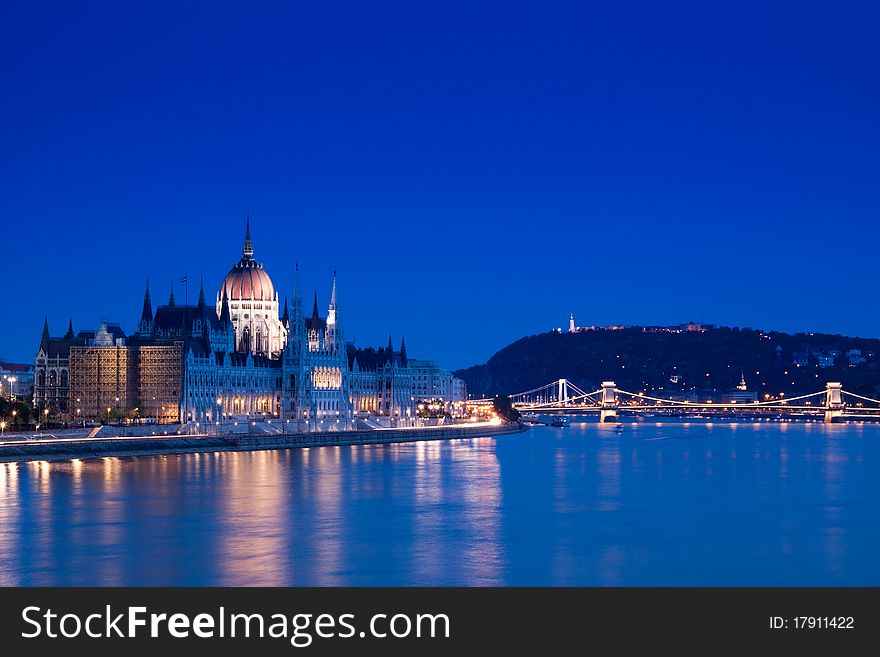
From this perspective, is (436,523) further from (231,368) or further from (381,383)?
(381,383)

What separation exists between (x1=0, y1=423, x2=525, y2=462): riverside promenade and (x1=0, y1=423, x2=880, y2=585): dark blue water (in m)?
2.24

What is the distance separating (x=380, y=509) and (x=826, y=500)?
1369cm

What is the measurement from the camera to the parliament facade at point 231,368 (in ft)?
286

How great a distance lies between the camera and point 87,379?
87.8 m

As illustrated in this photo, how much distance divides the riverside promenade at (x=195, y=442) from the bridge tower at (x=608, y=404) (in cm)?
4079

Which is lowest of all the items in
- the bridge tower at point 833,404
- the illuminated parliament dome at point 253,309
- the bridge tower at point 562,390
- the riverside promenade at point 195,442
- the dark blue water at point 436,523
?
the dark blue water at point 436,523

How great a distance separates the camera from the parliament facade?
87.1m

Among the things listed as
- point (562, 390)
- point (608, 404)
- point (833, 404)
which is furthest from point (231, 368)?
point (562, 390)

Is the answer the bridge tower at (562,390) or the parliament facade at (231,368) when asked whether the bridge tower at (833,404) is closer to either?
the bridge tower at (562,390)

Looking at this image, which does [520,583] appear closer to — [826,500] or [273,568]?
[273,568]

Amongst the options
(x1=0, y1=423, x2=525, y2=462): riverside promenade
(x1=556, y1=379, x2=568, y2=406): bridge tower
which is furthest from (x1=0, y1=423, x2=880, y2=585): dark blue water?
(x1=556, y1=379, x2=568, y2=406): bridge tower

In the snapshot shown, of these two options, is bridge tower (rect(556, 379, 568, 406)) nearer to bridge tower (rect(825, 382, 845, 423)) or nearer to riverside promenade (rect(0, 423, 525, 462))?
bridge tower (rect(825, 382, 845, 423))

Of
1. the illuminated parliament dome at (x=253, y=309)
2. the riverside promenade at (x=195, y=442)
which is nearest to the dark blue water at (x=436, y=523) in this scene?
the riverside promenade at (x=195, y=442)

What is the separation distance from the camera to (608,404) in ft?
454
